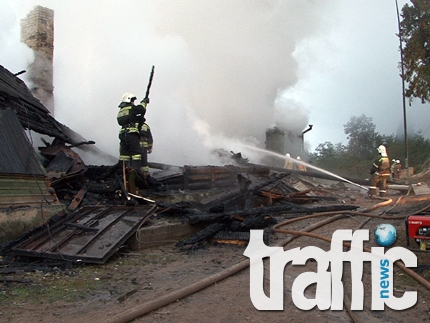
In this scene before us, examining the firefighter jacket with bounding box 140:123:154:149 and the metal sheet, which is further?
the firefighter jacket with bounding box 140:123:154:149

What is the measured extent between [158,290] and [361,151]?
41.9m

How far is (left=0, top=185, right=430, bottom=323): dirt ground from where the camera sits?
107 inches

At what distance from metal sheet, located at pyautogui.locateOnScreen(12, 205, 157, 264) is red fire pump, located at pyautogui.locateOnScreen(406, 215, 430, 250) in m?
3.25

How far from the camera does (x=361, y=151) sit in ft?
136

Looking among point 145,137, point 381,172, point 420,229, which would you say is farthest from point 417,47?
point 420,229

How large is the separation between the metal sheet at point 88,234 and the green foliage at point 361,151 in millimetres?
25508

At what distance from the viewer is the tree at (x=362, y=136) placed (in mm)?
41328

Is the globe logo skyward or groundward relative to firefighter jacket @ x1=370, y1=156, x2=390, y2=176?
groundward

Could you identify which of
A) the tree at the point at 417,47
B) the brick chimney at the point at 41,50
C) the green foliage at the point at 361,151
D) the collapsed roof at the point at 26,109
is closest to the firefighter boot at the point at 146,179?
the collapsed roof at the point at 26,109

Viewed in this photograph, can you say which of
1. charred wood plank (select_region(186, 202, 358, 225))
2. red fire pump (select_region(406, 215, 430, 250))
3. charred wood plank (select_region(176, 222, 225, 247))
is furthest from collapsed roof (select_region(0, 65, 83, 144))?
red fire pump (select_region(406, 215, 430, 250))

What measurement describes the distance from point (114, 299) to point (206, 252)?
5.89 ft

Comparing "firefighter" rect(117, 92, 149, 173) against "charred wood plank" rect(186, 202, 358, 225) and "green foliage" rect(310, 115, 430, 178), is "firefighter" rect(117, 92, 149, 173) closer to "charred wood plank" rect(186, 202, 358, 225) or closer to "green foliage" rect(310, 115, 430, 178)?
"charred wood plank" rect(186, 202, 358, 225)

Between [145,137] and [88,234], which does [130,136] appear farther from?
[88,234]

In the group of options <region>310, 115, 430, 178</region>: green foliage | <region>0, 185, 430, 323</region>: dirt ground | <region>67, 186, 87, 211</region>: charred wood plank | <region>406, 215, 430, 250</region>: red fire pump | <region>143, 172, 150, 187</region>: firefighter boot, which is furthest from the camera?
<region>310, 115, 430, 178</region>: green foliage
